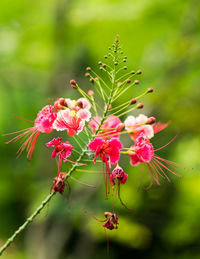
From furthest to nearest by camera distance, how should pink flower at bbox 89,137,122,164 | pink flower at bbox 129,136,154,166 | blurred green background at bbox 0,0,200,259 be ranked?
blurred green background at bbox 0,0,200,259, pink flower at bbox 129,136,154,166, pink flower at bbox 89,137,122,164

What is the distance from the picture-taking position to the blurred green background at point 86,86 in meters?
4.91

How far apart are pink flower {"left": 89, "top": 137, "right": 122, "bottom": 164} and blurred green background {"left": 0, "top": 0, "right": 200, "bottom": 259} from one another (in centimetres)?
303

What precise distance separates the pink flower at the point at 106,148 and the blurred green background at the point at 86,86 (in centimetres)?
303

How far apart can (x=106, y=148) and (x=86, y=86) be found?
4.70 m

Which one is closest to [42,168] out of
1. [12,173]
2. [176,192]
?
[12,173]

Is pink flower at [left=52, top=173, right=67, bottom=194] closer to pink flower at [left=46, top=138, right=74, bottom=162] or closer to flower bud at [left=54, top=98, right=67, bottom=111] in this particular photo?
pink flower at [left=46, top=138, right=74, bottom=162]

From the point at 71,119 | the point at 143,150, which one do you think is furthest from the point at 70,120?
the point at 143,150

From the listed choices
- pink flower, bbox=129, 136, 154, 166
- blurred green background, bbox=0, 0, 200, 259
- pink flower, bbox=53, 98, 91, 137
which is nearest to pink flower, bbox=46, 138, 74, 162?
pink flower, bbox=53, 98, 91, 137

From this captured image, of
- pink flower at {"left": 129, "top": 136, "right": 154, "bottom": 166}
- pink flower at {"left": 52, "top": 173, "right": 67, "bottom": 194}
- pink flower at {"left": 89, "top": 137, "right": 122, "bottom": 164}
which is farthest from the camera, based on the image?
pink flower at {"left": 129, "top": 136, "right": 154, "bottom": 166}

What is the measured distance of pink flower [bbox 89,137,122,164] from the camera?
156 cm

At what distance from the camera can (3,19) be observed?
5.54 meters

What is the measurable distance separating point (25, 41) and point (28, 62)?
534 millimetres

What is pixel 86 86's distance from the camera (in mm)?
6203

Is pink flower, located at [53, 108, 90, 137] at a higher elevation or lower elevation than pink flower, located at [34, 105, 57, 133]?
higher
